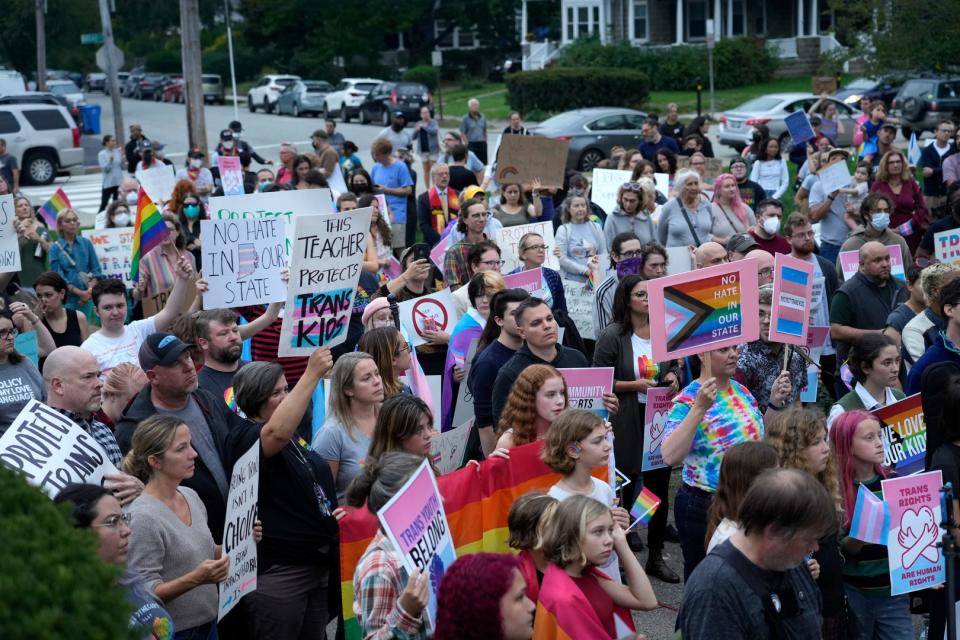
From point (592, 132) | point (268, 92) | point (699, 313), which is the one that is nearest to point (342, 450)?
point (699, 313)

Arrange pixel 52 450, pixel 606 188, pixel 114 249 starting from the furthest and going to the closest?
pixel 606 188 → pixel 114 249 → pixel 52 450

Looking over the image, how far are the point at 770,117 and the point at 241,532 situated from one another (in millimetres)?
28950

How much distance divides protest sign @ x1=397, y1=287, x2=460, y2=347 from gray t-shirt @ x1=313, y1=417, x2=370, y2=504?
2.23m

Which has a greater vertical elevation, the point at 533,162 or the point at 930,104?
the point at 533,162

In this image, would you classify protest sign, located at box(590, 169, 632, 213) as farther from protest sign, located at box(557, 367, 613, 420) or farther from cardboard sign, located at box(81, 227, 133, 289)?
protest sign, located at box(557, 367, 613, 420)

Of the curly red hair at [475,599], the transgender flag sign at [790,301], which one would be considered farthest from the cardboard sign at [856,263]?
the curly red hair at [475,599]

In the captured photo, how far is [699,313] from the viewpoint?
6.42m

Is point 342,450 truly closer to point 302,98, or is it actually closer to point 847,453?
point 847,453

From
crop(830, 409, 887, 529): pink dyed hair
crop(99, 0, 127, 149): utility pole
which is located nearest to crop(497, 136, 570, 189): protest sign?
crop(830, 409, 887, 529): pink dyed hair

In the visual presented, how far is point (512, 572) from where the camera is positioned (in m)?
3.66

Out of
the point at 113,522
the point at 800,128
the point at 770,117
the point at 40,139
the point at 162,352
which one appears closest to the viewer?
the point at 113,522

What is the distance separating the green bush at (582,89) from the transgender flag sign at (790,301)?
38818 mm

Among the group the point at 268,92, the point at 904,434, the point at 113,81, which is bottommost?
the point at 904,434

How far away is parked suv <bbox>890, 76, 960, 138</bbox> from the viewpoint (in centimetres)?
3056
